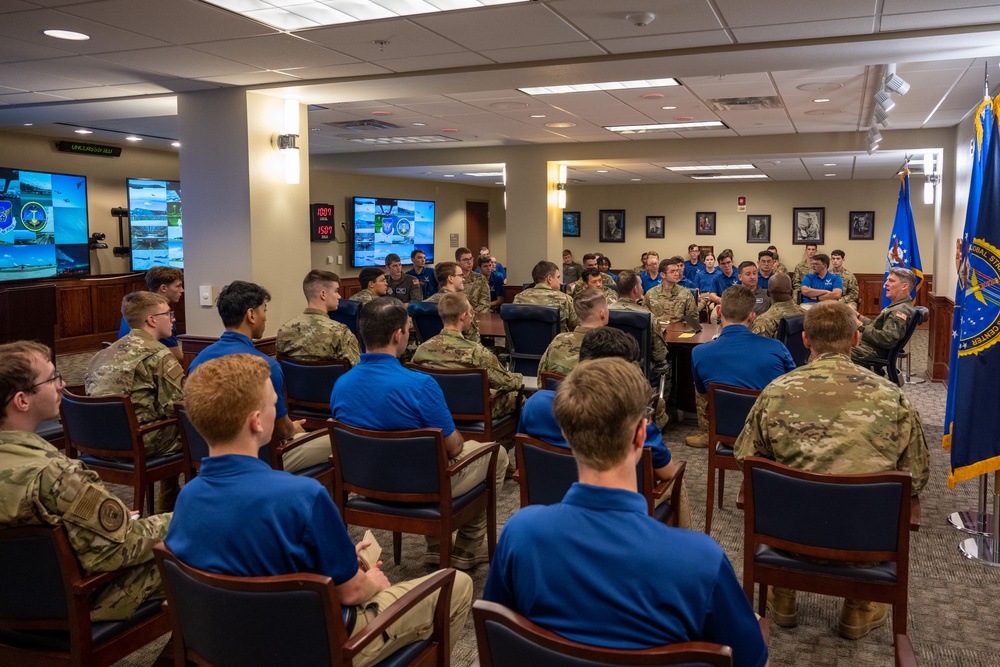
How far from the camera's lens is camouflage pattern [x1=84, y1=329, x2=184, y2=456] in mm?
3820

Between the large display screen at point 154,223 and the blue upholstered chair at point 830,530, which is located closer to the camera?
the blue upholstered chair at point 830,530

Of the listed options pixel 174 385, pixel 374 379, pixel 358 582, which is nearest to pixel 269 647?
pixel 358 582

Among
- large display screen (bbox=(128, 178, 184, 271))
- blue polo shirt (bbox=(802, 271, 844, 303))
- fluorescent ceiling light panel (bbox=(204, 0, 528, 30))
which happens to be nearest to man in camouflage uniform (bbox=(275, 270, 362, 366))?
fluorescent ceiling light panel (bbox=(204, 0, 528, 30))

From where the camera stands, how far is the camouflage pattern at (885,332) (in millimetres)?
5824

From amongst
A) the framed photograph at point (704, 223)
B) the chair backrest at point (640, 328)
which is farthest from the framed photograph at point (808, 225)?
the chair backrest at point (640, 328)

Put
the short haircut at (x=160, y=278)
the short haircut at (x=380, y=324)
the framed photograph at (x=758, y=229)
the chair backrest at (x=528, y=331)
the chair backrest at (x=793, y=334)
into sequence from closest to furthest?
the short haircut at (x=380, y=324), the short haircut at (x=160, y=278), the chair backrest at (x=793, y=334), the chair backrest at (x=528, y=331), the framed photograph at (x=758, y=229)

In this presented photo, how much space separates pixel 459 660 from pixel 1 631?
1.47 metres

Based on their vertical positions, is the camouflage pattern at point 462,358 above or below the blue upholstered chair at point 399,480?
above

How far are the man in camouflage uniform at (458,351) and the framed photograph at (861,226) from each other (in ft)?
45.4

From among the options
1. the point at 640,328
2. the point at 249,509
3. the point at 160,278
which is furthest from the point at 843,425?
the point at 160,278

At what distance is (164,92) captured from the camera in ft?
20.5

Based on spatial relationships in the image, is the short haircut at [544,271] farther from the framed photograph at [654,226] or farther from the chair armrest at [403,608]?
the framed photograph at [654,226]

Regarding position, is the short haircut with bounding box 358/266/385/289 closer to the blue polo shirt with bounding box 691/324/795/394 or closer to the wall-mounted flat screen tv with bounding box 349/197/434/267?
the blue polo shirt with bounding box 691/324/795/394

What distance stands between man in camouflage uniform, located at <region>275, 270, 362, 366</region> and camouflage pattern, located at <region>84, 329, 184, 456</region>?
0.97 meters
